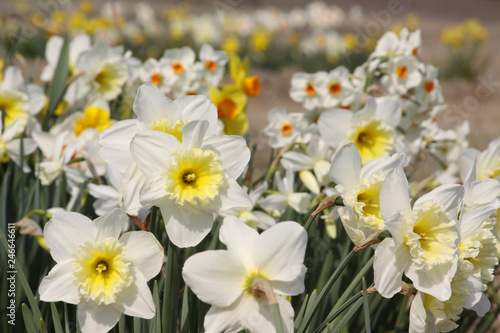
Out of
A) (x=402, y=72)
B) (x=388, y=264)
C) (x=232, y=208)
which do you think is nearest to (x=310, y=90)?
(x=402, y=72)

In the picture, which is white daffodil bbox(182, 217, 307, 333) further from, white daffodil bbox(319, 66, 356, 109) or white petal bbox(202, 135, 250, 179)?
A: white daffodil bbox(319, 66, 356, 109)

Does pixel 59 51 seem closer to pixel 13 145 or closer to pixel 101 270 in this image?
pixel 13 145

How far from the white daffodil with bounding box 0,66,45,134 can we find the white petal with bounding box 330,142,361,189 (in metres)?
1.38

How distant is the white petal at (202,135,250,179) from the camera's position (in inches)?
41.1

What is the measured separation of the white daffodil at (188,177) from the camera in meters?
0.99

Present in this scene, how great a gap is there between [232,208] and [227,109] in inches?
35.2

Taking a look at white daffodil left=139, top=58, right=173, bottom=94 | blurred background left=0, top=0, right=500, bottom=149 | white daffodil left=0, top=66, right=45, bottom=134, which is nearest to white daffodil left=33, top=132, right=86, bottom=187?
white daffodil left=0, top=66, right=45, bottom=134

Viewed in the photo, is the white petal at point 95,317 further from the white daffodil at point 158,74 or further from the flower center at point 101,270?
the white daffodil at point 158,74

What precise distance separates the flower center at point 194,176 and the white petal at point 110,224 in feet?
0.42

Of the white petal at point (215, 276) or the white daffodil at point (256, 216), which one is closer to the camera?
the white petal at point (215, 276)

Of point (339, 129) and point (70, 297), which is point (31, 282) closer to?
point (70, 297)

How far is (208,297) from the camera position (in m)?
0.97

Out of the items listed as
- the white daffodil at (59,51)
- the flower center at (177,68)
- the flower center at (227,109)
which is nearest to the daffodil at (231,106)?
the flower center at (227,109)

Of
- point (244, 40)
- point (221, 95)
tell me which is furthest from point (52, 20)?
point (221, 95)
